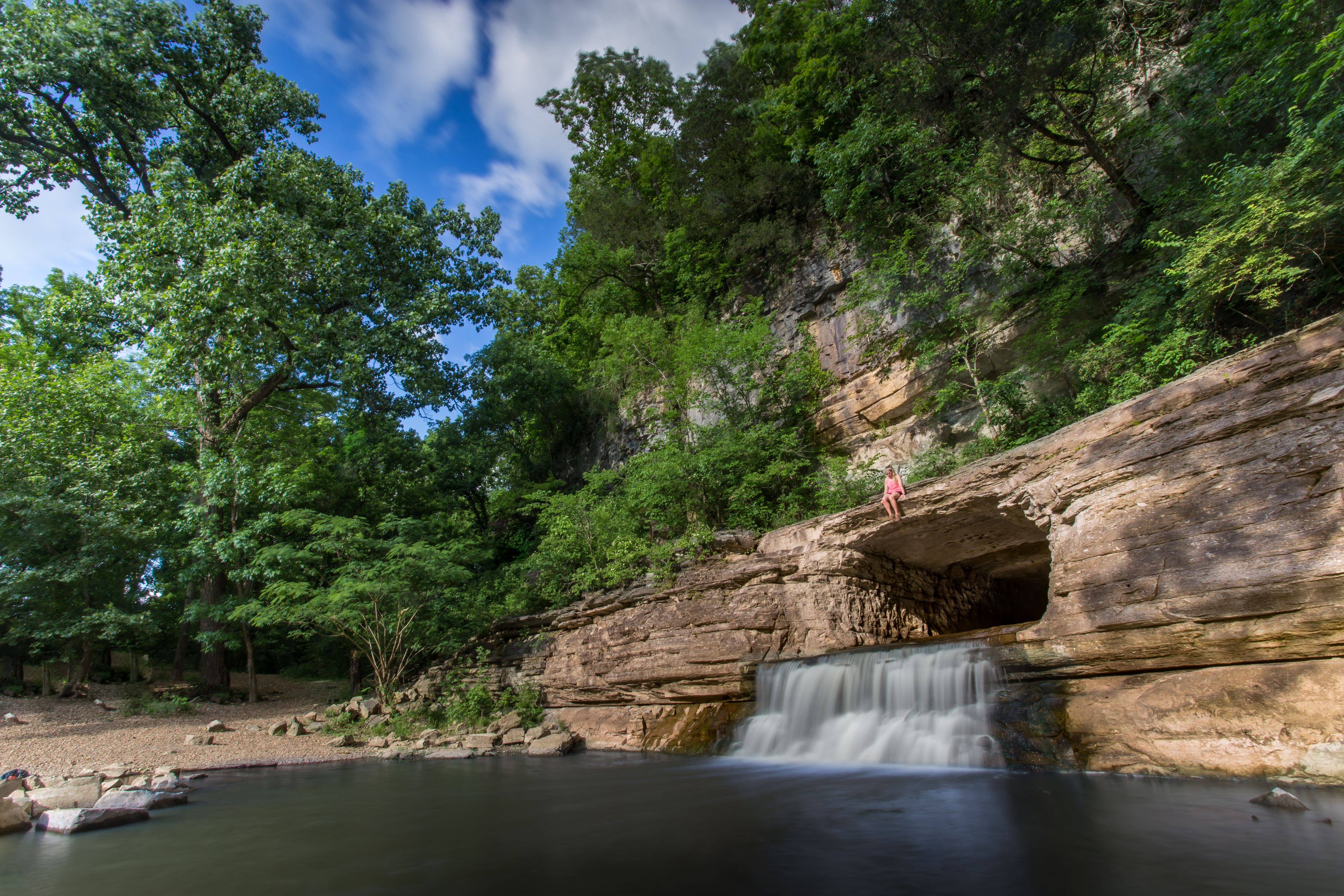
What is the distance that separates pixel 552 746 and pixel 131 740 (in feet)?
25.2

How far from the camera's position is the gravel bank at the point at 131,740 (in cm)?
910

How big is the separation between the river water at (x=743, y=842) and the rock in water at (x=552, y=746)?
396cm

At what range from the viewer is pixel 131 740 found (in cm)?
1056

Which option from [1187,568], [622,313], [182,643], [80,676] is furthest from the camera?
[622,313]

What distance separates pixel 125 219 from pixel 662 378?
1601 cm

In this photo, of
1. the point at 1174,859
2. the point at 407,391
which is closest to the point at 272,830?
the point at 1174,859

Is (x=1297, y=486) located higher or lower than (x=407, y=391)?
lower

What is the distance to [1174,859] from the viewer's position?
3.74 m

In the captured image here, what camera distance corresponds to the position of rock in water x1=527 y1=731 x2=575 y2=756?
36.1 feet

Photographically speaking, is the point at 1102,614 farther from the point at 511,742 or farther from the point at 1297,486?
the point at 511,742

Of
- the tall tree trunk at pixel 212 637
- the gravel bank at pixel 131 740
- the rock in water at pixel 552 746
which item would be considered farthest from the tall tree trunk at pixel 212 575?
the rock in water at pixel 552 746

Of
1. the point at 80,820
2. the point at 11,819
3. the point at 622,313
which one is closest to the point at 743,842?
the point at 80,820

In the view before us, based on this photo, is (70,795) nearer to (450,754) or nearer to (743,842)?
(450,754)

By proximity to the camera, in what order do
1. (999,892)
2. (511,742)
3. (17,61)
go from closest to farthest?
(999,892)
(511,742)
(17,61)
